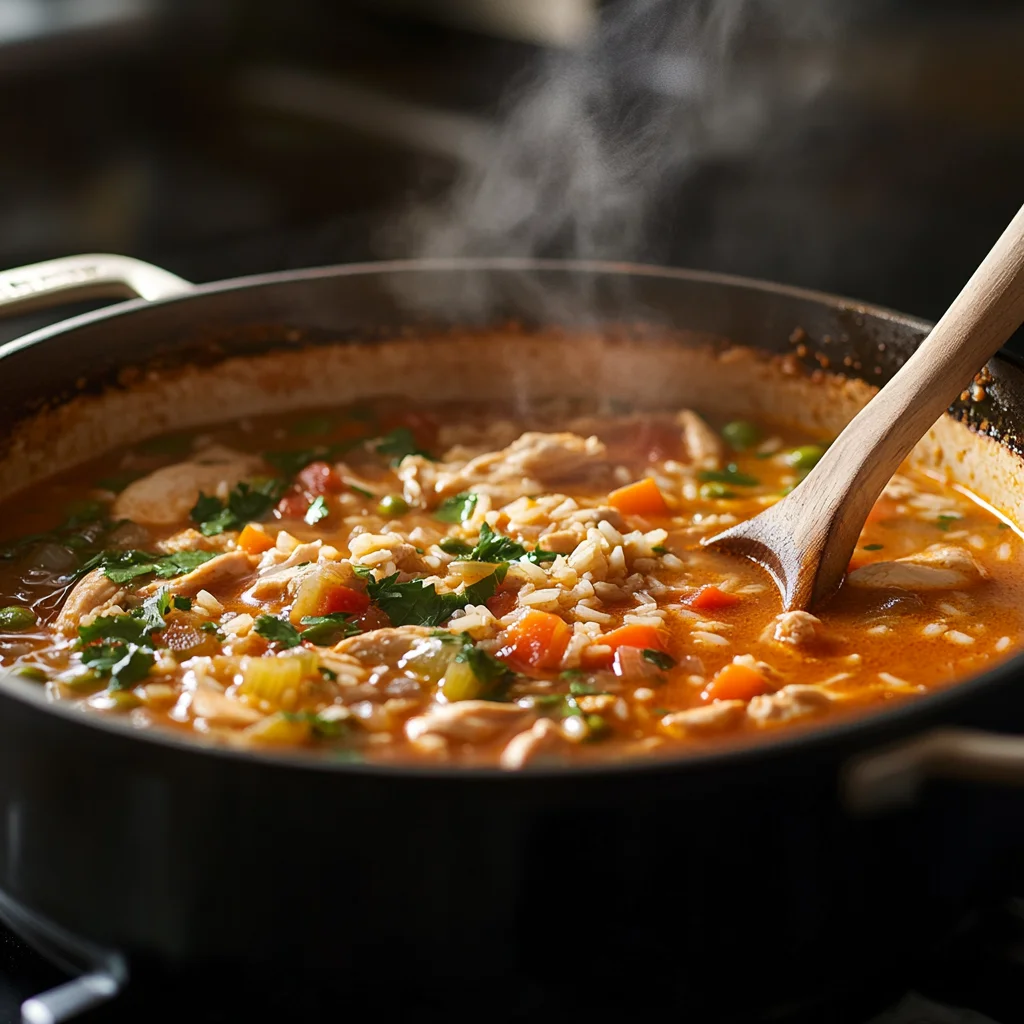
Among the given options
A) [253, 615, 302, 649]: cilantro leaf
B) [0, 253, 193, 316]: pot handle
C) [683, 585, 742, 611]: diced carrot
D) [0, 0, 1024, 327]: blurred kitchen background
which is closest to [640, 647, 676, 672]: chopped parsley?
[683, 585, 742, 611]: diced carrot

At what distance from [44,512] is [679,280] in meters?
1.95

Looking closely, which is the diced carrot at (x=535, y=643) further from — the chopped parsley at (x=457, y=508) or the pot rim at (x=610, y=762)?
the pot rim at (x=610, y=762)

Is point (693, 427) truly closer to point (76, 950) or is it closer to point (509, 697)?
point (509, 697)

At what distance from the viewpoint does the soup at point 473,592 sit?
2307 mm

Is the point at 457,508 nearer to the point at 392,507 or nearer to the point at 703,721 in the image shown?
the point at 392,507

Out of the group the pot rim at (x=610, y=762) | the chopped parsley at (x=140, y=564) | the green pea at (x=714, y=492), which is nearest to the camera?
the pot rim at (x=610, y=762)

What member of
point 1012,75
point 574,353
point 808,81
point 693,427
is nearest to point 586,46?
point 808,81

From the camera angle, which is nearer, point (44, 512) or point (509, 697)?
point (509, 697)

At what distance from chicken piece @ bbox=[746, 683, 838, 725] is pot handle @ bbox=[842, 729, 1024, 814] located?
0.67 meters

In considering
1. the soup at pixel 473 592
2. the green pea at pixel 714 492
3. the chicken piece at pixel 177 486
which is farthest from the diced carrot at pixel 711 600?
the chicken piece at pixel 177 486

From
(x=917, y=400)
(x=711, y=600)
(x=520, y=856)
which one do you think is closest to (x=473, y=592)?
(x=711, y=600)

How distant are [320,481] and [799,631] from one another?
142cm

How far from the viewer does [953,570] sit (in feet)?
9.65

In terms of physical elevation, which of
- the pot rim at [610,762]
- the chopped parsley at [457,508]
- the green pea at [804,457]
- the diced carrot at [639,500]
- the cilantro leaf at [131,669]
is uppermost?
the pot rim at [610,762]
